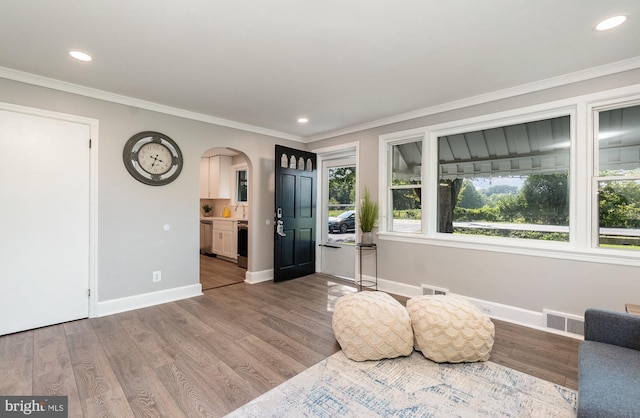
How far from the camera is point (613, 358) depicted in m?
1.57

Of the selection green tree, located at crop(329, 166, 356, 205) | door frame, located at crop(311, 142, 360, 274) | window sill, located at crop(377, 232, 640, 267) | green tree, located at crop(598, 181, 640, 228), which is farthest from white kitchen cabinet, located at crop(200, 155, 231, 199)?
green tree, located at crop(598, 181, 640, 228)

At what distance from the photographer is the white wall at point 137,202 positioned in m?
3.18

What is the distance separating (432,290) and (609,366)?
2.19m

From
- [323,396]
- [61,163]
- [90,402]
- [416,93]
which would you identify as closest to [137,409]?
[90,402]

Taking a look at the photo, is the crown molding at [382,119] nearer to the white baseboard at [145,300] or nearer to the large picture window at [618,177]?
the large picture window at [618,177]

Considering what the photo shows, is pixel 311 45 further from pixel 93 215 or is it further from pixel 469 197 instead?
pixel 93 215

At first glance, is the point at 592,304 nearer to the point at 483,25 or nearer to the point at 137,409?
the point at 483,25

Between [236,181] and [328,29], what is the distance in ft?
17.4

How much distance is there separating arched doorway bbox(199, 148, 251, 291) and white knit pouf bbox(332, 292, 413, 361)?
369 centimetres

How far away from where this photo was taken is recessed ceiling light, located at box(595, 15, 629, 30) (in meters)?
1.91

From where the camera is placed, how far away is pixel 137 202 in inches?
138

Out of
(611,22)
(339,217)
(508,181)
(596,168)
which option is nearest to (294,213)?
(339,217)

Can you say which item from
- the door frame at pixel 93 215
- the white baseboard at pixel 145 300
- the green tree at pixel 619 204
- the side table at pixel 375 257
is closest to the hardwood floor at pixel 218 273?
the white baseboard at pixel 145 300

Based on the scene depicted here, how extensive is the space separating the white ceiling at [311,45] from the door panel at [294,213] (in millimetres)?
1502
